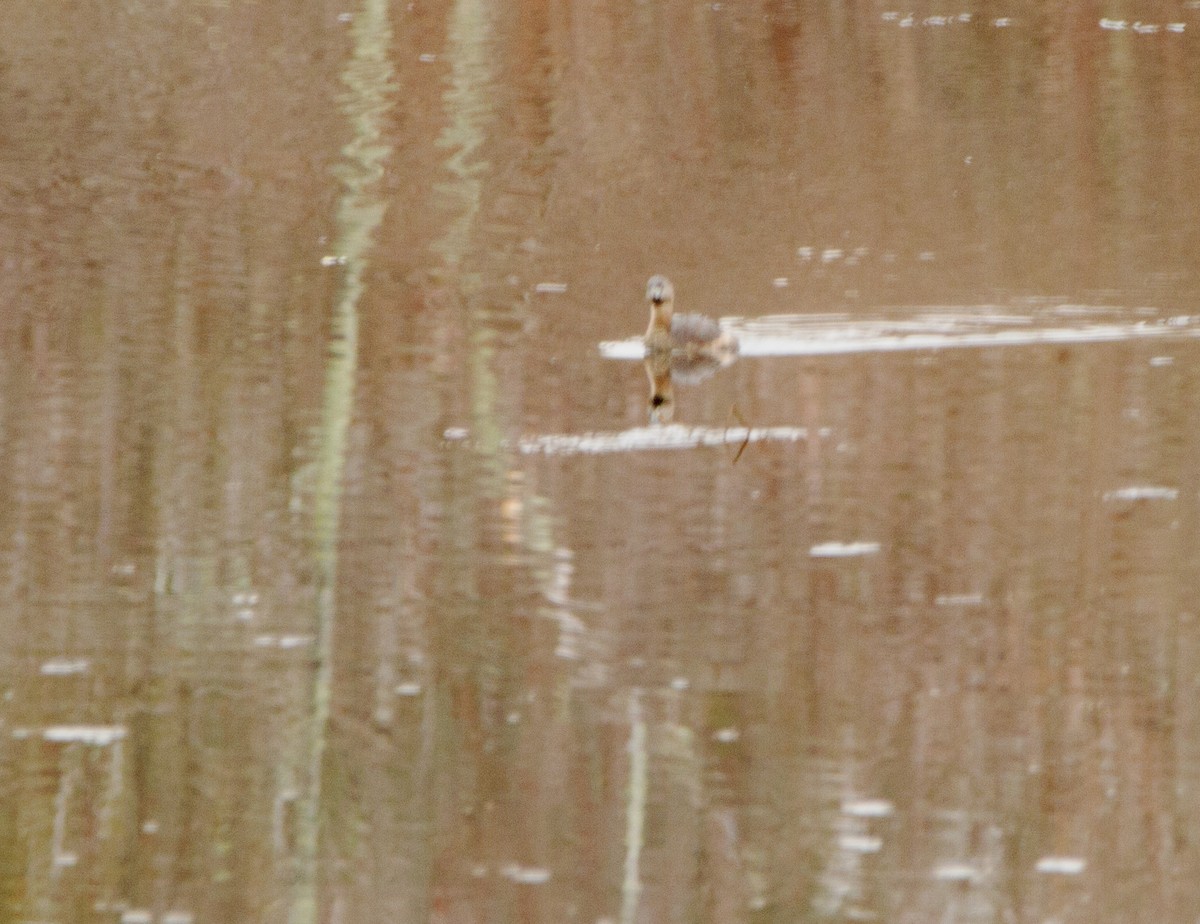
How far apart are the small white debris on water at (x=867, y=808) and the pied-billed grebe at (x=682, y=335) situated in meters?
4.27

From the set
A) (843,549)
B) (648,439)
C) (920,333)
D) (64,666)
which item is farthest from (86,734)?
(920,333)

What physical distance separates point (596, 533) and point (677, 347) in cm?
229

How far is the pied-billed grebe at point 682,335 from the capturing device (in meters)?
10.3

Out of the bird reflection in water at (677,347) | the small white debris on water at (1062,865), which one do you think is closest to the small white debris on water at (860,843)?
the small white debris on water at (1062,865)

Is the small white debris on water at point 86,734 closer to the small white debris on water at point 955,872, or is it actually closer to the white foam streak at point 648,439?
the small white debris on water at point 955,872

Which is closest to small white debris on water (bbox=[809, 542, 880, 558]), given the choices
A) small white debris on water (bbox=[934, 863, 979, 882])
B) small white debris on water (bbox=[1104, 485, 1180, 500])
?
small white debris on water (bbox=[1104, 485, 1180, 500])

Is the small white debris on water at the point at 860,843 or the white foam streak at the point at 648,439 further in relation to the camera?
the white foam streak at the point at 648,439

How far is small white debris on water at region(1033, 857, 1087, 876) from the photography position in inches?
230

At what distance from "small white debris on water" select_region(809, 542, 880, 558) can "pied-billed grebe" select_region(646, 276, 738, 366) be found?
2373 millimetres

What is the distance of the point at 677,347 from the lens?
1031 centimetres

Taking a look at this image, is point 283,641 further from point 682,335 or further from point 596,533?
point 682,335

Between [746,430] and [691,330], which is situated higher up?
[691,330]

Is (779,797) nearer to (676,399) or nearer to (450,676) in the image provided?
(450,676)

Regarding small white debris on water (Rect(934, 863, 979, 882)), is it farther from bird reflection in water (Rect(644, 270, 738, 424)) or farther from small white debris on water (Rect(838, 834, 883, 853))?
bird reflection in water (Rect(644, 270, 738, 424))
